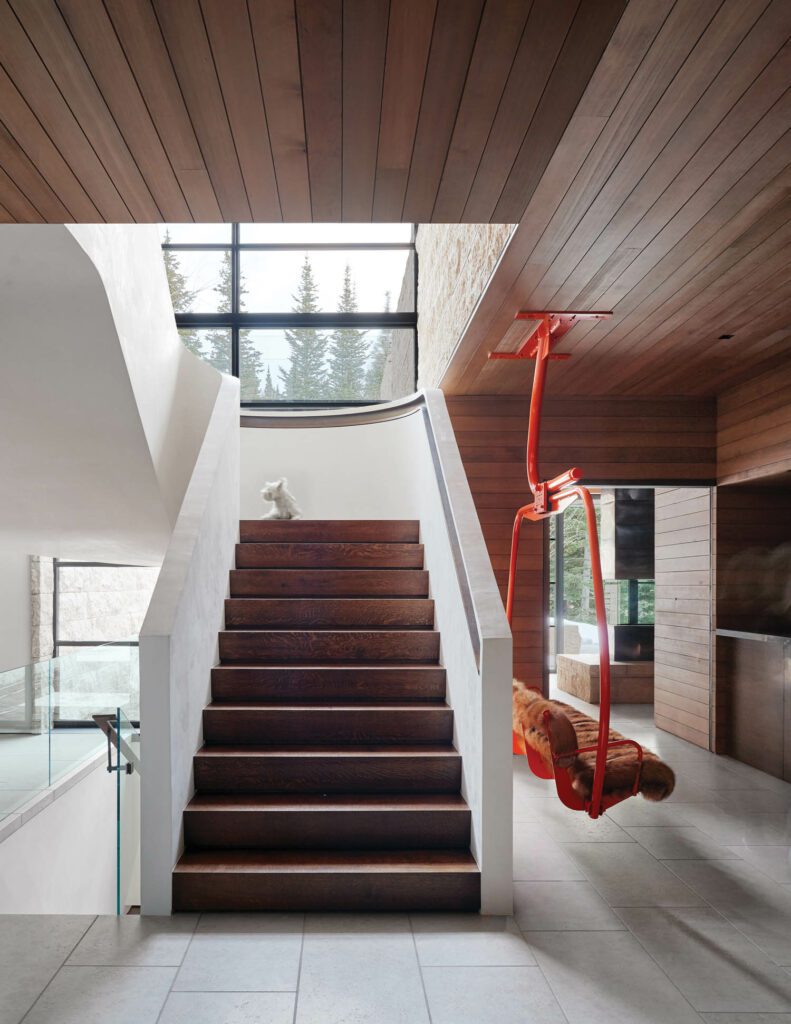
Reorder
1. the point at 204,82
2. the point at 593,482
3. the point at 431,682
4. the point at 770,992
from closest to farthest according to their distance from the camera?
1. the point at 204,82
2. the point at 770,992
3. the point at 431,682
4. the point at 593,482

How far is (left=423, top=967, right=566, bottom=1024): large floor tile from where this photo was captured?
2.48 meters

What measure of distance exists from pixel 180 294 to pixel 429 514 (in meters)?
5.36

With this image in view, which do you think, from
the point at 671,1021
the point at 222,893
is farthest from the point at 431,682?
the point at 671,1021

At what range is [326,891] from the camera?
10.4 feet

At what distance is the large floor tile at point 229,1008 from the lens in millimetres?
2463

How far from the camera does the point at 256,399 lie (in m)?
8.93

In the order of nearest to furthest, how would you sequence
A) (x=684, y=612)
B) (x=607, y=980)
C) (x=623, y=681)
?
(x=607, y=980), (x=684, y=612), (x=623, y=681)

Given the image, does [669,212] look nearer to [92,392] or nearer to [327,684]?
[327,684]

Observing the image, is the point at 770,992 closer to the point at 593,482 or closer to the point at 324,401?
the point at 593,482

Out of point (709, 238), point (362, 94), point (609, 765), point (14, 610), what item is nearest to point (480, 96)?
point (362, 94)

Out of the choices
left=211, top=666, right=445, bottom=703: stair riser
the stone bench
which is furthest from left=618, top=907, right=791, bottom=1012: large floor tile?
the stone bench

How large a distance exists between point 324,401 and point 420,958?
679cm

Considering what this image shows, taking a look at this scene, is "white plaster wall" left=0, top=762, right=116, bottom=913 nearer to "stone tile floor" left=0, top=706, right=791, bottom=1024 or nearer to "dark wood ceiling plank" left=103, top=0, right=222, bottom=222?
"stone tile floor" left=0, top=706, right=791, bottom=1024

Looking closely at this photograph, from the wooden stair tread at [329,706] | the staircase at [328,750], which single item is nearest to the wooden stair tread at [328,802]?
the staircase at [328,750]
